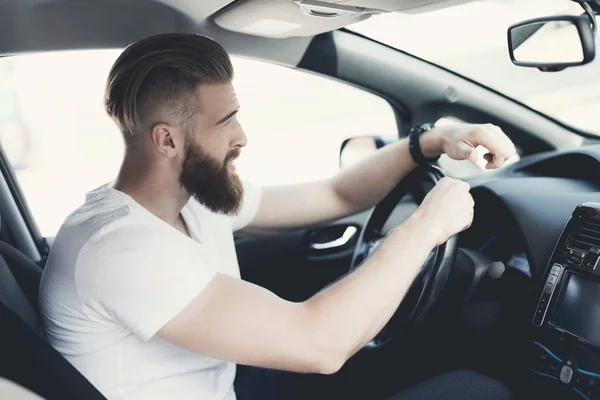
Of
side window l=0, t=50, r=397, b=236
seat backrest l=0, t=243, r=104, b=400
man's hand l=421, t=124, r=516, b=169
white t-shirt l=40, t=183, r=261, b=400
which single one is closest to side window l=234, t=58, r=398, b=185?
side window l=0, t=50, r=397, b=236

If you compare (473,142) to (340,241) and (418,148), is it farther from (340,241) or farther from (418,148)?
(340,241)

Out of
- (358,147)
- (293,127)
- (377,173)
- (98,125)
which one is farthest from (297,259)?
(293,127)

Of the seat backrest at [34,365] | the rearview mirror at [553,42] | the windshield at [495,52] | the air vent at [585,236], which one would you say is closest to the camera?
the seat backrest at [34,365]

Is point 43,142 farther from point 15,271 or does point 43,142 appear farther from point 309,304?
point 309,304

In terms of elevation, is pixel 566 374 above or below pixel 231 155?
below

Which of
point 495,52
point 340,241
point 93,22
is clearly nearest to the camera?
point 93,22

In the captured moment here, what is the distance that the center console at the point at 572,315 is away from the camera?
1.58 m

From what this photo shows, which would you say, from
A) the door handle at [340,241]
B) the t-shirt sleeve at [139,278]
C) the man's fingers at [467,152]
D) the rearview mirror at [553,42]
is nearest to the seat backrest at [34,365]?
the t-shirt sleeve at [139,278]

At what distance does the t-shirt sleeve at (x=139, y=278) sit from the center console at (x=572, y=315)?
2.76ft

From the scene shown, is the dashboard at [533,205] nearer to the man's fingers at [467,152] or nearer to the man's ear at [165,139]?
the man's fingers at [467,152]

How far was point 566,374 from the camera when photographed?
5.35 ft

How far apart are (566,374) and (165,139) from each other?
1.08 meters

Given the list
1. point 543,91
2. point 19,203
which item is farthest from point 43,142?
point 543,91

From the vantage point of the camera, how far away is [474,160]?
185cm
